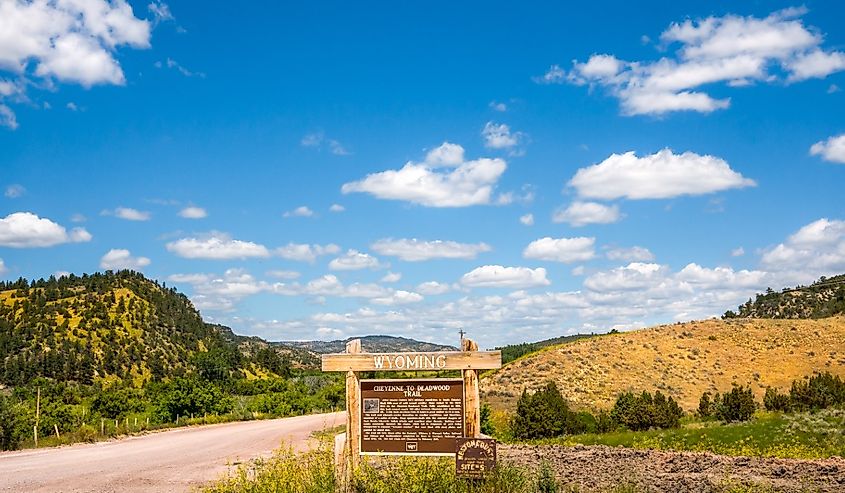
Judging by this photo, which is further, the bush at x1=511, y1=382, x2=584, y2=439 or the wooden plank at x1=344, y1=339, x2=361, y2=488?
the bush at x1=511, y1=382, x2=584, y2=439

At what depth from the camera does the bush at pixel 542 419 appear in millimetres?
23594

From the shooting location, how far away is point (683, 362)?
52.5m

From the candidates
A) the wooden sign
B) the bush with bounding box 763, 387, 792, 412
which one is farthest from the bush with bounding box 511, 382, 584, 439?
the wooden sign

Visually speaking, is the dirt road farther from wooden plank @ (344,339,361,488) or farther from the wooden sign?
the wooden sign

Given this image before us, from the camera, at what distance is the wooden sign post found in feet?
37.6

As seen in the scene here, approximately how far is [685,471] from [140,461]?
45.0 feet

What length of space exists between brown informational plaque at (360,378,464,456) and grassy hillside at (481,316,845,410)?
94.4ft

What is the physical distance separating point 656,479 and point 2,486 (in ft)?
42.0

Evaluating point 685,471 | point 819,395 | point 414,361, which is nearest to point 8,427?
point 414,361

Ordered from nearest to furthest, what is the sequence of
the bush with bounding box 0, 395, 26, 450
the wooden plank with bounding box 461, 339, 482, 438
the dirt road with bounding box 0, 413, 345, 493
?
the wooden plank with bounding box 461, 339, 482, 438
the dirt road with bounding box 0, 413, 345, 493
the bush with bounding box 0, 395, 26, 450

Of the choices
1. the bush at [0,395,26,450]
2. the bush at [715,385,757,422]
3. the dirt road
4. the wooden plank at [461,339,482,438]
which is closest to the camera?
the wooden plank at [461,339,482,438]

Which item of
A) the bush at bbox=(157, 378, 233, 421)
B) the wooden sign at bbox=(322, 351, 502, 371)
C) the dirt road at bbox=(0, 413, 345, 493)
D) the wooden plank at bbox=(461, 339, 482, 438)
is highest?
the wooden sign at bbox=(322, 351, 502, 371)

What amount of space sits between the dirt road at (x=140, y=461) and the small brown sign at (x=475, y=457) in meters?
3.63

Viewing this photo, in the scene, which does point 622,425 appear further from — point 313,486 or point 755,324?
point 755,324
